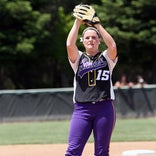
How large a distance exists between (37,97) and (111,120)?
14.8 m

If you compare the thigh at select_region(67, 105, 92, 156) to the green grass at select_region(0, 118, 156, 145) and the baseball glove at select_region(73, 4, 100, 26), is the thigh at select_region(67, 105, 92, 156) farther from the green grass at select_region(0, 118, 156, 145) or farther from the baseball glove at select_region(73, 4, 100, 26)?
the green grass at select_region(0, 118, 156, 145)

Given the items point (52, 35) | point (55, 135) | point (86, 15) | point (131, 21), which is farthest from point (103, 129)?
point (52, 35)

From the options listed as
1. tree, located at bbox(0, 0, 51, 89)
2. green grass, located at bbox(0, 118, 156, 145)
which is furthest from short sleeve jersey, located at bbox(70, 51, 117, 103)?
tree, located at bbox(0, 0, 51, 89)

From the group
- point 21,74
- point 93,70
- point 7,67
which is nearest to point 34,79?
point 21,74

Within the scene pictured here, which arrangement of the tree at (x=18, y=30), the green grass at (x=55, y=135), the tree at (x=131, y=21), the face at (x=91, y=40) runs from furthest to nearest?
the tree at (x=18, y=30) → the tree at (x=131, y=21) → the green grass at (x=55, y=135) → the face at (x=91, y=40)

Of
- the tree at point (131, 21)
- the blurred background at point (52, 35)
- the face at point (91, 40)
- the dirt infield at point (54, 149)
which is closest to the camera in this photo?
the face at point (91, 40)

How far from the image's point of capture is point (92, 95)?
203 inches

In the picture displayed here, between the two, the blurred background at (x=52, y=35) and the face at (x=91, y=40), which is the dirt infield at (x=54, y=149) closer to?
the face at (x=91, y=40)

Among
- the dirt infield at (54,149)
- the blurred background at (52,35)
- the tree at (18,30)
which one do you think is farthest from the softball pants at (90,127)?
the tree at (18,30)

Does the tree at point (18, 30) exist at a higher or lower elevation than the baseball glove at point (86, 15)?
lower

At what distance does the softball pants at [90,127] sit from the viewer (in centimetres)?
512

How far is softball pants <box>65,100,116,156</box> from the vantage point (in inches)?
202

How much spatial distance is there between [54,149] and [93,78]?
5500mm

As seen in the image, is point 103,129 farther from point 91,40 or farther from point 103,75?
point 91,40
